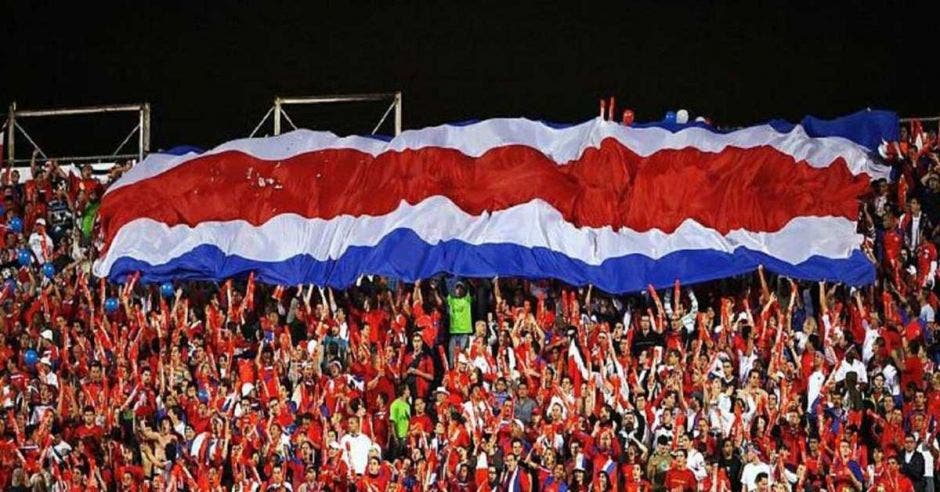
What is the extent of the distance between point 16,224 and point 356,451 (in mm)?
6297

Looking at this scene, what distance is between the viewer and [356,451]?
16578 millimetres

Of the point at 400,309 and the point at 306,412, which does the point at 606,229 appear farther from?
the point at 306,412

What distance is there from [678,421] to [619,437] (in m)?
0.57

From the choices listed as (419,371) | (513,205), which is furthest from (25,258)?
(513,205)

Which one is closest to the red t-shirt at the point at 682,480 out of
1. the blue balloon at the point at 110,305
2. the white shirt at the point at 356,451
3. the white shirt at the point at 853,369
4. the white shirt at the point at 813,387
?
the white shirt at the point at 813,387

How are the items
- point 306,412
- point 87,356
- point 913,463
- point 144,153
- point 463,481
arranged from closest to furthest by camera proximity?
1. point 913,463
2. point 463,481
3. point 306,412
4. point 87,356
5. point 144,153

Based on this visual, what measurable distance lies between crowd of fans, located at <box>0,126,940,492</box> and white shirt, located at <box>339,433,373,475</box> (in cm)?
2

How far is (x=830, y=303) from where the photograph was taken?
16.9 metres

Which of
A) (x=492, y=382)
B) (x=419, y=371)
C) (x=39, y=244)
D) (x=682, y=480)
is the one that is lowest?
(x=682, y=480)

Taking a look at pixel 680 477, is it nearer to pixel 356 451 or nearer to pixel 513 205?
pixel 356 451

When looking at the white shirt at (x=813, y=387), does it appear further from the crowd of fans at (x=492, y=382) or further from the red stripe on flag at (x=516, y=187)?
the red stripe on flag at (x=516, y=187)

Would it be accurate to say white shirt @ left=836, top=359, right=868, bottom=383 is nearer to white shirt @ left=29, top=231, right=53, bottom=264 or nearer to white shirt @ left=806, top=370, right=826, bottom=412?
white shirt @ left=806, top=370, right=826, bottom=412

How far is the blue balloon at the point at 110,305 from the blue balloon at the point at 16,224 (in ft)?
6.83

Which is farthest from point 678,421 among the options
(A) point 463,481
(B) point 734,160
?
(B) point 734,160
